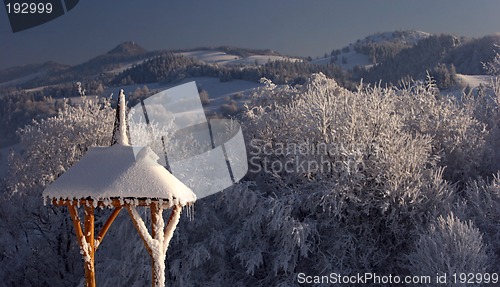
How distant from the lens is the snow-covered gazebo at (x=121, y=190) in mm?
12734

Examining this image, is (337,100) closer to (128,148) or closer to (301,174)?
(301,174)

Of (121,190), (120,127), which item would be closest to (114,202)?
(121,190)

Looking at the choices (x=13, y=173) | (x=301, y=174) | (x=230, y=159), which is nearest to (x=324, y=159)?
(x=301, y=174)

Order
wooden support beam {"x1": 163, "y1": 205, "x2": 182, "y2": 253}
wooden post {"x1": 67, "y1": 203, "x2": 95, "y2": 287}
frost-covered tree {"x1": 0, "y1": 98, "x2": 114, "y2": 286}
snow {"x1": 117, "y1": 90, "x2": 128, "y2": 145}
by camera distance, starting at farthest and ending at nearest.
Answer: frost-covered tree {"x1": 0, "y1": 98, "x2": 114, "y2": 286}, snow {"x1": 117, "y1": 90, "x2": 128, "y2": 145}, wooden support beam {"x1": 163, "y1": 205, "x2": 182, "y2": 253}, wooden post {"x1": 67, "y1": 203, "x2": 95, "y2": 287}

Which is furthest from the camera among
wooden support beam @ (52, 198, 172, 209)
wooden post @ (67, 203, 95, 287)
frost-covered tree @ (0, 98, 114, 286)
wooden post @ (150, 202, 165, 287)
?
frost-covered tree @ (0, 98, 114, 286)

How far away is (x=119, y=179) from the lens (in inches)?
503

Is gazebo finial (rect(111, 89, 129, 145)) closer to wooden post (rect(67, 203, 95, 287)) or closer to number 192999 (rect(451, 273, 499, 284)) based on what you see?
wooden post (rect(67, 203, 95, 287))

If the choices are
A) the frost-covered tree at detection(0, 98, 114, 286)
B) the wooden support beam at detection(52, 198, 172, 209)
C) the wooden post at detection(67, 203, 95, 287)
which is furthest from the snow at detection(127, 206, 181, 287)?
the frost-covered tree at detection(0, 98, 114, 286)

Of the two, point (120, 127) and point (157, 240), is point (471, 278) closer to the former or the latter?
point (157, 240)

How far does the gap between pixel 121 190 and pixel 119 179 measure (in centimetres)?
30

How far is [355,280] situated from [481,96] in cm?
2697

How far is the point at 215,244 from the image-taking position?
99.7 feet

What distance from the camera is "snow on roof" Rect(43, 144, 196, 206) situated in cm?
1270

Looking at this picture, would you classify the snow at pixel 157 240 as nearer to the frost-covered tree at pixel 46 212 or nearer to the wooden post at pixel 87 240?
the wooden post at pixel 87 240
